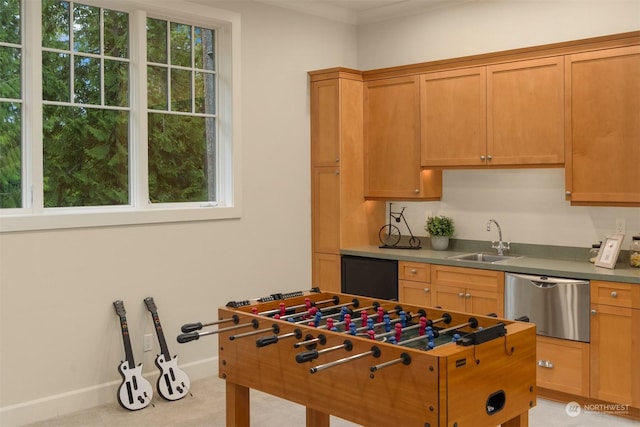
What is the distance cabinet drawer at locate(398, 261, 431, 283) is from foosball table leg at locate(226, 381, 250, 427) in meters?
2.00

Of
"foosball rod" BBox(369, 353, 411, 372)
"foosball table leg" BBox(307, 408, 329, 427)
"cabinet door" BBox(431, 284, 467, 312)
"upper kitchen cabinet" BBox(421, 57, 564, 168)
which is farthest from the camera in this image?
"cabinet door" BBox(431, 284, 467, 312)

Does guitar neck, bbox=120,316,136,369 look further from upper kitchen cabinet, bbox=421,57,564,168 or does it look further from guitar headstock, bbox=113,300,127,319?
upper kitchen cabinet, bbox=421,57,564,168

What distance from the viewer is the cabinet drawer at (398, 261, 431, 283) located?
4898mm

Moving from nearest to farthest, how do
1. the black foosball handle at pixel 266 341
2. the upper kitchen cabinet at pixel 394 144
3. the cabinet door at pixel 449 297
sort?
the black foosball handle at pixel 266 341 < the cabinet door at pixel 449 297 < the upper kitchen cabinet at pixel 394 144

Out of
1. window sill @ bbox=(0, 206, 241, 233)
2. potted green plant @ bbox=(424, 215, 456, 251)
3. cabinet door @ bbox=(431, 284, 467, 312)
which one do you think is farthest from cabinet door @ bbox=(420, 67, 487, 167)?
window sill @ bbox=(0, 206, 241, 233)

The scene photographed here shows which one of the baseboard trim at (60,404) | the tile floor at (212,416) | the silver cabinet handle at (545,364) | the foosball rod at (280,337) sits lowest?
the tile floor at (212,416)

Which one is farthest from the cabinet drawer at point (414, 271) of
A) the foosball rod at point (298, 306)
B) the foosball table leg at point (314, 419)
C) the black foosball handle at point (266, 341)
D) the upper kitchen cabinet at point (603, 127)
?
the black foosball handle at point (266, 341)

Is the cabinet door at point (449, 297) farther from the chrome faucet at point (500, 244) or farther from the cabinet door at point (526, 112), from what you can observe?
the cabinet door at point (526, 112)

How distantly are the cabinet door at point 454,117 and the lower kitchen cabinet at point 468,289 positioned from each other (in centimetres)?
82

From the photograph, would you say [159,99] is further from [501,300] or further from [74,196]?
[501,300]

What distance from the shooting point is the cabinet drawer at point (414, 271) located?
490 centimetres

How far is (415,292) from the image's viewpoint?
4973 millimetres

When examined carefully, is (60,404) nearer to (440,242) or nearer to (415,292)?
(415,292)

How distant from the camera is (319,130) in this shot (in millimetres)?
5500
